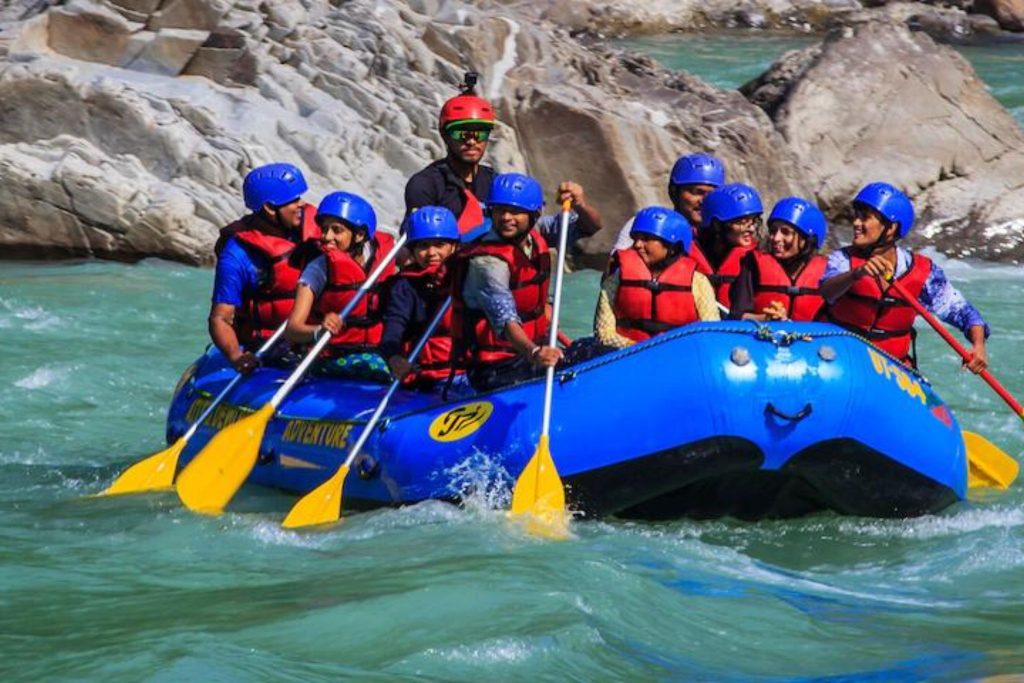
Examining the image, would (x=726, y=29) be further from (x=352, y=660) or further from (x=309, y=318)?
(x=352, y=660)

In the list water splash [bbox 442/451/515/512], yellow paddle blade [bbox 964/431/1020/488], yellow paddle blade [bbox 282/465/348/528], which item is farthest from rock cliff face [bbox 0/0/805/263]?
water splash [bbox 442/451/515/512]

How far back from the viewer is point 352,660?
5.34m

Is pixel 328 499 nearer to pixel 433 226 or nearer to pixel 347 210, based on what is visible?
pixel 433 226

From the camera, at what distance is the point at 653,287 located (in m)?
7.25

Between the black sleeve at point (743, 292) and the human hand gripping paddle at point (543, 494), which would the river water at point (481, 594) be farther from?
the black sleeve at point (743, 292)

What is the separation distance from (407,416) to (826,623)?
7.06 ft

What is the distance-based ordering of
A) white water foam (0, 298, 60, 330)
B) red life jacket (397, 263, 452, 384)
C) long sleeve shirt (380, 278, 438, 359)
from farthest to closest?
white water foam (0, 298, 60, 330), red life jacket (397, 263, 452, 384), long sleeve shirt (380, 278, 438, 359)

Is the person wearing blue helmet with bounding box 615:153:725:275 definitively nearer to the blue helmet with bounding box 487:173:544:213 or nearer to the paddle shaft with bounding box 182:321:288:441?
the blue helmet with bounding box 487:173:544:213

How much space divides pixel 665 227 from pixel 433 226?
92 centimetres

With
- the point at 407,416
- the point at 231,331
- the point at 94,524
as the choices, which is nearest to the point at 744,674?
the point at 407,416

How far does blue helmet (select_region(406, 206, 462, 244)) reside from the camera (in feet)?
24.4

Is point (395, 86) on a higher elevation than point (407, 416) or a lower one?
lower

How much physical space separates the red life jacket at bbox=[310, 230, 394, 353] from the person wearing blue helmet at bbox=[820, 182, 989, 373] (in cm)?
191

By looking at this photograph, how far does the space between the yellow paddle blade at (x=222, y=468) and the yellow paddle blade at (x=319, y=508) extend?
38 centimetres
